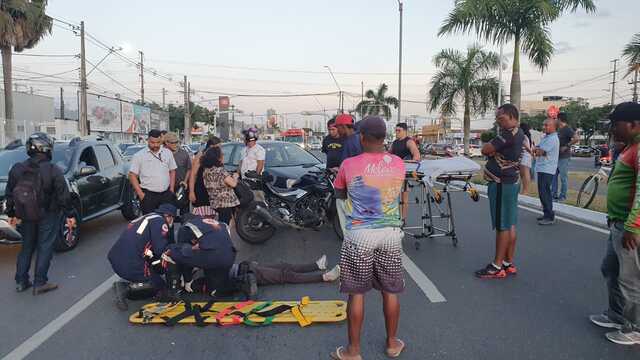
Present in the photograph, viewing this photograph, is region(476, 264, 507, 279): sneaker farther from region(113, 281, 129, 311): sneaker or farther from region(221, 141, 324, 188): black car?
region(113, 281, 129, 311): sneaker

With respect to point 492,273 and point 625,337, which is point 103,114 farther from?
point 625,337

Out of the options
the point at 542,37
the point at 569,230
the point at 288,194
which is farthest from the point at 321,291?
the point at 542,37

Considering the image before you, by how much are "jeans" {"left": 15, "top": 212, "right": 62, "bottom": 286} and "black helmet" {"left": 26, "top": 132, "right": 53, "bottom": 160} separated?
68 centimetres

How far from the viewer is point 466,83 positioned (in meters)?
Result: 29.4

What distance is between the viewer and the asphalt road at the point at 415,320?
11.8 feet

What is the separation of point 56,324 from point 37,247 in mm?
1309

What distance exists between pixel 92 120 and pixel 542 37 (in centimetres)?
3805

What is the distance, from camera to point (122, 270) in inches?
175

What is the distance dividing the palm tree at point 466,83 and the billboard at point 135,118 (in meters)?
30.9

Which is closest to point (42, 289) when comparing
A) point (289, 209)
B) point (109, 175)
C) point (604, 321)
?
point (289, 209)

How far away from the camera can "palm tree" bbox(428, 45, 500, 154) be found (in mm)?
29359

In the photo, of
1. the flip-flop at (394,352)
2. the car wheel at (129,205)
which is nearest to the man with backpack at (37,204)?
the flip-flop at (394,352)

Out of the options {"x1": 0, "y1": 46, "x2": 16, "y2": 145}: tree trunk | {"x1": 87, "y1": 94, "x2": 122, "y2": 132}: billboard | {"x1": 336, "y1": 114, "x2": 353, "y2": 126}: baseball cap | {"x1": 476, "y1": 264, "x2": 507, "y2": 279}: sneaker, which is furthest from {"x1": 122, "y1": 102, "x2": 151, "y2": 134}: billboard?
{"x1": 476, "y1": 264, "x2": 507, "y2": 279}: sneaker

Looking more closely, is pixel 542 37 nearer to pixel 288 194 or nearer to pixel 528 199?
pixel 528 199
